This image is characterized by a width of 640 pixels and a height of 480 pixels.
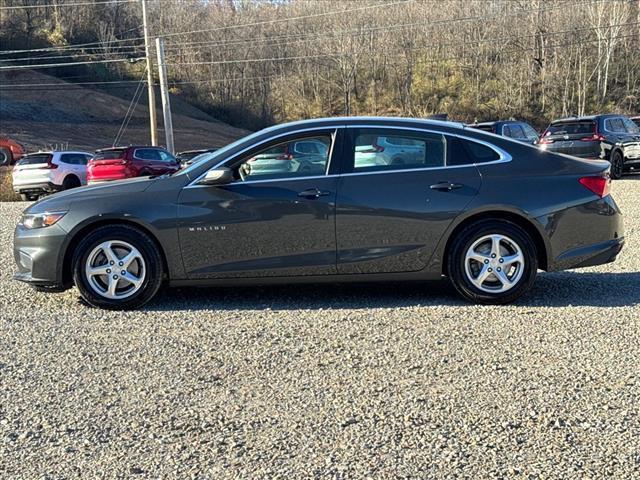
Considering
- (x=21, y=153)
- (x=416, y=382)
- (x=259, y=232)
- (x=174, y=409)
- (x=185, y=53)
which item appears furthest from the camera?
(x=185, y=53)

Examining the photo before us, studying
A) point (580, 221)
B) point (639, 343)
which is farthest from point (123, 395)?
point (580, 221)

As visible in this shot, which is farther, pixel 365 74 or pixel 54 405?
pixel 365 74

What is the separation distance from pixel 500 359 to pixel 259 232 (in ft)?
7.27

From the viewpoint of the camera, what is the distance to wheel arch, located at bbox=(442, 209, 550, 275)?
207 inches

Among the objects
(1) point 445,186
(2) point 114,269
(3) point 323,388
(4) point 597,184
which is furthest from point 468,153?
(2) point 114,269

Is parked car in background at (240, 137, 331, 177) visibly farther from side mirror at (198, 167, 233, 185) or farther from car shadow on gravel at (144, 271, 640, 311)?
car shadow on gravel at (144, 271, 640, 311)

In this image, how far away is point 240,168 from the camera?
533 centimetres

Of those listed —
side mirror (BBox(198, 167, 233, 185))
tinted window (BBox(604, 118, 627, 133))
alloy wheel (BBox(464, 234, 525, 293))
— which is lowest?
alloy wheel (BBox(464, 234, 525, 293))

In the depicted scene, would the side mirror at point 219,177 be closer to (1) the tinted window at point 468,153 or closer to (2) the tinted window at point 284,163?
(2) the tinted window at point 284,163

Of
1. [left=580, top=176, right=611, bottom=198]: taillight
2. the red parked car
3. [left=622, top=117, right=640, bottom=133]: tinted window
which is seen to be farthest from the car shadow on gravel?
the red parked car

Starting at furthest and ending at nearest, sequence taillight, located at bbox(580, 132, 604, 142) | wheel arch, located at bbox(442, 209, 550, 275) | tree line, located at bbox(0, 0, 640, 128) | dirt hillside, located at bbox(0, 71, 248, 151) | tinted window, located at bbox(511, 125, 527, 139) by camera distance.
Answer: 1. tree line, located at bbox(0, 0, 640, 128)
2. dirt hillside, located at bbox(0, 71, 248, 151)
3. tinted window, located at bbox(511, 125, 527, 139)
4. taillight, located at bbox(580, 132, 604, 142)
5. wheel arch, located at bbox(442, 209, 550, 275)

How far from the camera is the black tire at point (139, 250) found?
17.0 ft

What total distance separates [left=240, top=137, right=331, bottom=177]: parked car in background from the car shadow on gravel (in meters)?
1.15

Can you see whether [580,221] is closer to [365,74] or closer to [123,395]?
[123,395]
